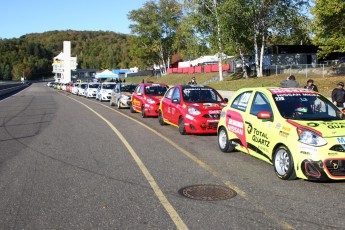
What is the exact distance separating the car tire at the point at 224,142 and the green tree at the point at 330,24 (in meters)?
26.0

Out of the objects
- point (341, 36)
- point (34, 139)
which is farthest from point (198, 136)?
point (341, 36)

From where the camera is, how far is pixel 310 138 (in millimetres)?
6414

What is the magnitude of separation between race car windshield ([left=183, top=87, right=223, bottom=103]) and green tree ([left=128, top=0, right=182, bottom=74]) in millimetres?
66440

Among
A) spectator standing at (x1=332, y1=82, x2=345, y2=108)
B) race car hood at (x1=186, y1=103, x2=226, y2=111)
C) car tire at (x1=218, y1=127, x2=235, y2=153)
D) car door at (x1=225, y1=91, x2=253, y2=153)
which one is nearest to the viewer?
car door at (x1=225, y1=91, x2=253, y2=153)

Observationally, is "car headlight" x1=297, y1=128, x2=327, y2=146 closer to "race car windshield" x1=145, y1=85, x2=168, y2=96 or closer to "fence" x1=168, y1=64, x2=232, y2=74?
"race car windshield" x1=145, y1=85, x2=168, y2=96

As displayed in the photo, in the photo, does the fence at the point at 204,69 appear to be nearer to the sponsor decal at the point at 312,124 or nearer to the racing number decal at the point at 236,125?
the racing number decal at the point at 236,125

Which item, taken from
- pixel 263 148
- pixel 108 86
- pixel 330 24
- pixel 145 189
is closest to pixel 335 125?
pixel 263 148

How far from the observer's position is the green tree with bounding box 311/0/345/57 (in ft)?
106

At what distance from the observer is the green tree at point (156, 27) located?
7956cm

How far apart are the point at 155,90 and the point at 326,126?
38.8 feet

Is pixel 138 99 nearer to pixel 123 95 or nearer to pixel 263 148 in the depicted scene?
pixel 123 95

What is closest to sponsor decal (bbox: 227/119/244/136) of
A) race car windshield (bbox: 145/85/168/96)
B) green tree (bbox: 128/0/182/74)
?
race car windshield (bbox: 145/85/168/96)

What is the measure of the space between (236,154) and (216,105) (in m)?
3.17

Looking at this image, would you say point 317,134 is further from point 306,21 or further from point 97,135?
point 306,21
